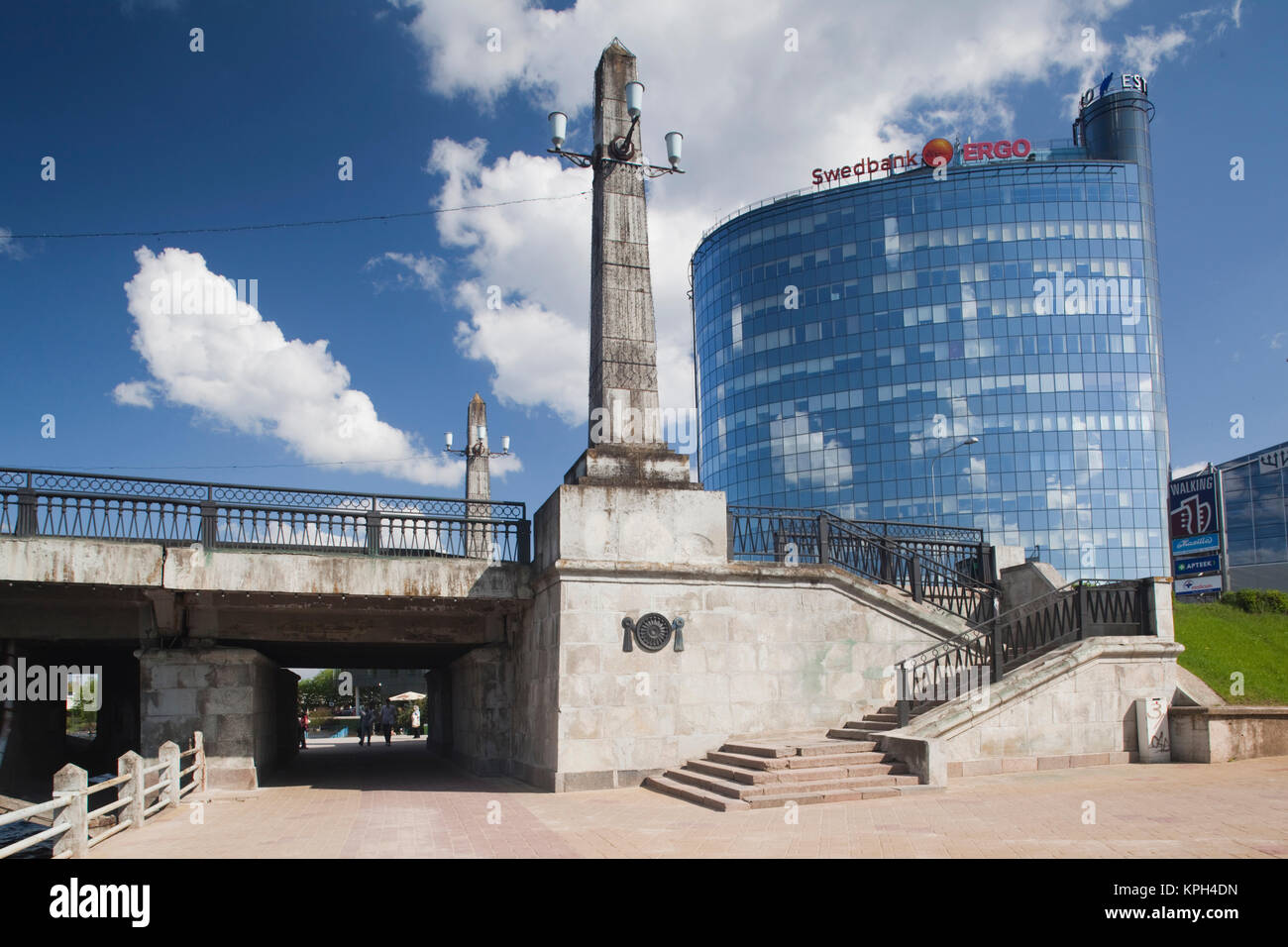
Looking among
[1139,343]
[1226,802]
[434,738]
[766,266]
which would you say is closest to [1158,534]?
[1139,343]

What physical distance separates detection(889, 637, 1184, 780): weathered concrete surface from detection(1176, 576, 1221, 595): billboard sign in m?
21.8

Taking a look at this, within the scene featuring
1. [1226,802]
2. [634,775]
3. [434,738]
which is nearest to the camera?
[1226,802]

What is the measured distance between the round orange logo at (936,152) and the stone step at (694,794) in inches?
3127

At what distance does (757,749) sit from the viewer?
45.7 feet

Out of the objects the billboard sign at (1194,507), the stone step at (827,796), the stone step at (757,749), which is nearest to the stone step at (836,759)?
the stone step at (757,749)

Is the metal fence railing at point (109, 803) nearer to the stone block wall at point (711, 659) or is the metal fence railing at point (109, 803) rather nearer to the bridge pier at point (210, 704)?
the bridge pier at point (210, 704)

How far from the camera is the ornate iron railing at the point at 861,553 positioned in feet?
56.9

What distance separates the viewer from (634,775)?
14.7 m

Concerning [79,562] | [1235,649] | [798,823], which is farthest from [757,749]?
[79,562]

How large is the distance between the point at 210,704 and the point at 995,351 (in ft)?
256

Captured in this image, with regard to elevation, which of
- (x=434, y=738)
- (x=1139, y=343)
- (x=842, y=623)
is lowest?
(x=434, y=738)

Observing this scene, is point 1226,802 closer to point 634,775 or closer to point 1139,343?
point 634,775

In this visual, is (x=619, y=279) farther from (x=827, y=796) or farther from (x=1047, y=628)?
(x=1047, y=628)
